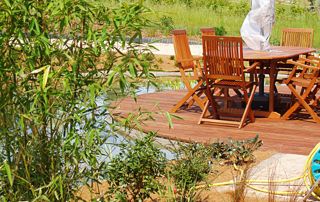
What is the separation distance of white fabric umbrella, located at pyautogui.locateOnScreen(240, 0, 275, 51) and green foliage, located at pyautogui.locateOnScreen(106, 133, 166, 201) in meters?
4.55

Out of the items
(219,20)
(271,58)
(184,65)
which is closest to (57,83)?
(271,58)

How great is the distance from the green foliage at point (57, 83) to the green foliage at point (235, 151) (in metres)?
2.26

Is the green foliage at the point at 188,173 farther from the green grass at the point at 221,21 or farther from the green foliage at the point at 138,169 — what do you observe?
the green grass at the point at 221,21

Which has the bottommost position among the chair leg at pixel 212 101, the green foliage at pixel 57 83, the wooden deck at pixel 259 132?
the wooden deck at pixel 259 132

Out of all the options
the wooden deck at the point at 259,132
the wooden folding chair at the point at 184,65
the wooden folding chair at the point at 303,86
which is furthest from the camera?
the wooden folding chair at the point at 184,65

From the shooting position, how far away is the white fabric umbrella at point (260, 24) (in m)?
8.73

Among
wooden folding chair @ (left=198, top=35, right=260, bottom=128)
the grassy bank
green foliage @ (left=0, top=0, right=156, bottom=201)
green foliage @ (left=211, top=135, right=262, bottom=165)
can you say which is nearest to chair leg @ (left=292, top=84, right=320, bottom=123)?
wooden folding chair @ (left=198, top=35, right=260, bottom=128)

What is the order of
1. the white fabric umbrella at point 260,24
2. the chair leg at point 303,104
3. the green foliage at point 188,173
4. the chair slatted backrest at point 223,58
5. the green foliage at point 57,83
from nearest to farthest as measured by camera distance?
the green foliage at point 57,83 → the green foliage at point 188,173 → the chair slatted backrest at point 223,58 → the chair leg at point 303,104 → the white fabric umbrella at point 260,24

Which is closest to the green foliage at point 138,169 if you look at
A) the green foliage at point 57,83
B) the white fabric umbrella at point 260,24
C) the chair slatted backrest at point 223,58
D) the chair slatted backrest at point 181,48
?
the green foliage at point 57,83

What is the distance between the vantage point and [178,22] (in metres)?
22.4

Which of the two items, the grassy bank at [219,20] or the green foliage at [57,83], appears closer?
the green foliage at [57,83]

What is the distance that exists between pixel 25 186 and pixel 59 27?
83 centimetres

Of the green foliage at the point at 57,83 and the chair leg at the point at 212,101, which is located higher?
the green foliage at the point at 57,83

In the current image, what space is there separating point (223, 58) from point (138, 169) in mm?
3557
